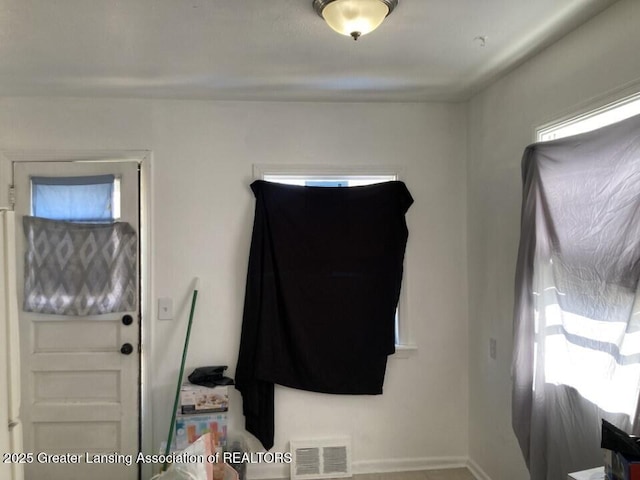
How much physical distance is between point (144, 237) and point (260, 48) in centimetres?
144

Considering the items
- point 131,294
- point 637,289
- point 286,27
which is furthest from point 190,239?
point 637,289

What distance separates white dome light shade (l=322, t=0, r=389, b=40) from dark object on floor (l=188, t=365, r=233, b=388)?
208cm

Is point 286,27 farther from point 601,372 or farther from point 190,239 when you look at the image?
point 601,372

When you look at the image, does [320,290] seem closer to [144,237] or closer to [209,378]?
[209,378]

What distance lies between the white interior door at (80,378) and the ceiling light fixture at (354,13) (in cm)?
175

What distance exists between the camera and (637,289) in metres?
1.48

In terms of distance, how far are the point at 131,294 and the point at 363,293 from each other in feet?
4.90

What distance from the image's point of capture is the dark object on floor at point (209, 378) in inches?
105

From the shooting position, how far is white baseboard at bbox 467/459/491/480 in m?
2.72

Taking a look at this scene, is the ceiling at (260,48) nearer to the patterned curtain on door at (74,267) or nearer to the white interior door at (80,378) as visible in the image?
the white interior door at (80,378)

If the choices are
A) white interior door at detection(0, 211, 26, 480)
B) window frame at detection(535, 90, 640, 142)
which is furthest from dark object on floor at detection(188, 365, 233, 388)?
window frame at detection(535, 90, 640, 142)

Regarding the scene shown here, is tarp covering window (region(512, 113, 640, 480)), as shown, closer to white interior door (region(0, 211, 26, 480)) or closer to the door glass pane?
white interior door (region(0, 211, 26, 480))

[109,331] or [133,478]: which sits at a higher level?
[109,331]

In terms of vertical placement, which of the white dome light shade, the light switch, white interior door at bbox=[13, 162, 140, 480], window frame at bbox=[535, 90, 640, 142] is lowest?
white interior door at bbox=[13, 162, 140, 480]
